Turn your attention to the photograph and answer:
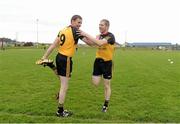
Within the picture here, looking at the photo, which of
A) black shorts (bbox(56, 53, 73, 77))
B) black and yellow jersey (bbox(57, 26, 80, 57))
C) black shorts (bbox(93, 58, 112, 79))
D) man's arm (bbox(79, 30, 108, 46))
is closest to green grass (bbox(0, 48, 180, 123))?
black shorts (bbox(93, 58, 112, 79))

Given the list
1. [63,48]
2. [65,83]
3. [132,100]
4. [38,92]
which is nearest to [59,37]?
[63,48]

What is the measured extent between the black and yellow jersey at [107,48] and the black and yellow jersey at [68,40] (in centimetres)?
73

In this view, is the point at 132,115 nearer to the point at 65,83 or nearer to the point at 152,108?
the point at 152,108

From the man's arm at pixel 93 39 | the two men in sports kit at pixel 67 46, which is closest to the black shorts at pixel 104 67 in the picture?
the two men in sports kit at pixel 67 46

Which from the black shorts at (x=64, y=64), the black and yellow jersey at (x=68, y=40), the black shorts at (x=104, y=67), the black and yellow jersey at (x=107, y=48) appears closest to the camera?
the black and yellow jersey at (x=68, y=40)

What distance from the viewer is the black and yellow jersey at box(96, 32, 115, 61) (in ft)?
28.4

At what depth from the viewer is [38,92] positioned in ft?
39.6

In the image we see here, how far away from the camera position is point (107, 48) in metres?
8.84

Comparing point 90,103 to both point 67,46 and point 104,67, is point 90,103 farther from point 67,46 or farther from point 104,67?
point 67,46

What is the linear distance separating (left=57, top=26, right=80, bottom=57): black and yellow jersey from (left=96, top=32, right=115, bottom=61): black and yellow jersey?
28.9 inches

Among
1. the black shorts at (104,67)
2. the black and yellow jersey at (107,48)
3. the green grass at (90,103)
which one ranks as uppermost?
the black and yellow jersey at (107,48)

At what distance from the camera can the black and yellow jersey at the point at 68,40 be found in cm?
819

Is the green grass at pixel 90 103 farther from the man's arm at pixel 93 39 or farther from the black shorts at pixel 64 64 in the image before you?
the man's arm at pixel 93 39

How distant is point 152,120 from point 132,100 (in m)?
2.37
